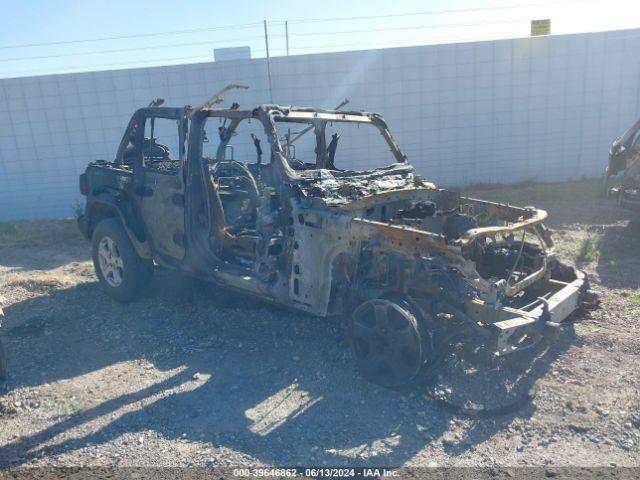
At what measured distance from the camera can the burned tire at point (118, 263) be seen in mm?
6047

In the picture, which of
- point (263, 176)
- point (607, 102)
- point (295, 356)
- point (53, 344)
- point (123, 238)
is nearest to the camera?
point (295, 356)

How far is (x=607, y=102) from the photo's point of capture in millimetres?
12008

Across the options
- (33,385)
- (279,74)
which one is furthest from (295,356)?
(279,74)

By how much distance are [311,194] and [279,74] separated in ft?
24.1

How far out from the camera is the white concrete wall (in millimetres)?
11281

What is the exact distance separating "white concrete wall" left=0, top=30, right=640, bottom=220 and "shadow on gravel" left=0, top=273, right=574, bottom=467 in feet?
20.5

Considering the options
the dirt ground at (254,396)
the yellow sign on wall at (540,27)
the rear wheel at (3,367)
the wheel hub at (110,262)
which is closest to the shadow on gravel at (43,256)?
the dirt ground at (254,396)

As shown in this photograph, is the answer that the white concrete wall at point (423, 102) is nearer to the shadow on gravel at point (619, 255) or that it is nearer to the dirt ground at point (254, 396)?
the shadow on gravel at point (619, 255)

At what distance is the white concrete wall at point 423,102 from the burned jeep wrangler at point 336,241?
5.09 metres

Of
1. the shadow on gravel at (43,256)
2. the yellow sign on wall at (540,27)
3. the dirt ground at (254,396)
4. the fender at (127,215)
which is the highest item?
the yellow sign on wall at (540,27)

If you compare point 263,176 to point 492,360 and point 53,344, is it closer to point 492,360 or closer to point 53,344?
point 53,344

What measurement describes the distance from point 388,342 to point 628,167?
6.28 m

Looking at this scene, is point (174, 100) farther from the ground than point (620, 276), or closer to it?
farther from the ground

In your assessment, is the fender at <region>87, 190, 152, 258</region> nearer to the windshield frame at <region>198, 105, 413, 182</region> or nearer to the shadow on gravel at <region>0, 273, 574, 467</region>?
the shadow on gravel at <region>0, 273, 574, 467</region>
